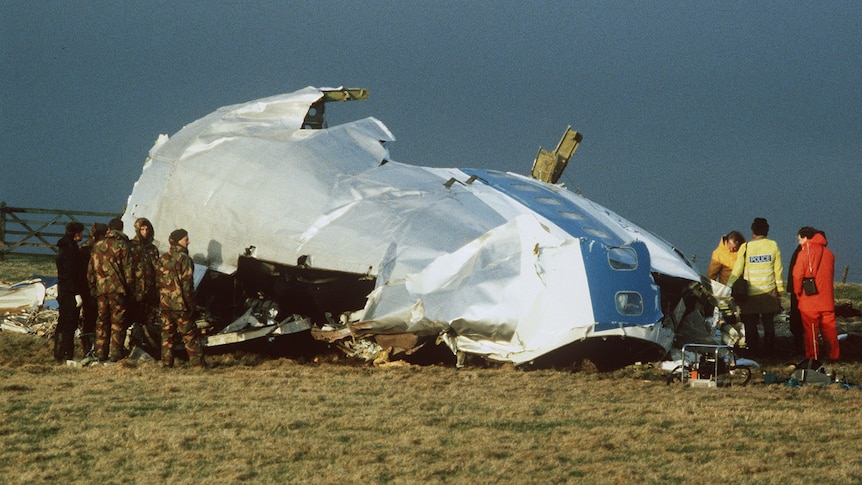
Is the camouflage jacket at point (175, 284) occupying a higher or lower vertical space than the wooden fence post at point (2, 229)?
lower

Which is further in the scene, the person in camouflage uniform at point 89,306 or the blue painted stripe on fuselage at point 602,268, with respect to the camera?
the person in camouflage uniform at point 89,306

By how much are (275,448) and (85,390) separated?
3.44m

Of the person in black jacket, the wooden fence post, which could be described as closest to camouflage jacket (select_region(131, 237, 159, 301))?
the person in black jacket

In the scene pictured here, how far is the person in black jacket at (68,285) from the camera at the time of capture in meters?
13.0

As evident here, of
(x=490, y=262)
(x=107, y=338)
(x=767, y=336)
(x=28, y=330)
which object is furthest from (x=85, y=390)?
(x=767, y=336)

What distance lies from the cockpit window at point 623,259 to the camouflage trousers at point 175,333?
4.67 metres

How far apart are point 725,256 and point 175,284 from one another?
24.5 ft

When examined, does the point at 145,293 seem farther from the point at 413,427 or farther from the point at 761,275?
the point at 761,275

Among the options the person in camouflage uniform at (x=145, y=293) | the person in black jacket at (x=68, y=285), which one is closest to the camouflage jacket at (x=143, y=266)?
the person in camouflage uniform at (x=145, y=293)

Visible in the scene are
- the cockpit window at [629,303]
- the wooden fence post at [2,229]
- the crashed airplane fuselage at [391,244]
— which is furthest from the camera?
the wooden fence post at [2,229]

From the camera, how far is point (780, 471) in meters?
7.07

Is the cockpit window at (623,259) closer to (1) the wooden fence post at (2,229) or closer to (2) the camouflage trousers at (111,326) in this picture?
(2) the camouflage trousers at (111,326)

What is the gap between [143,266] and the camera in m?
12.6

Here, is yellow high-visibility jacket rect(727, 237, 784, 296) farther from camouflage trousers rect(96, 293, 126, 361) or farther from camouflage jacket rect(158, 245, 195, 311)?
camouflage trousers rect(96, 293, 126, 361)
